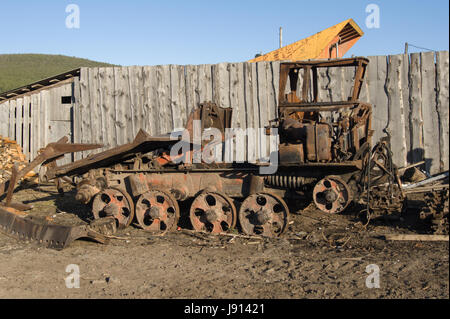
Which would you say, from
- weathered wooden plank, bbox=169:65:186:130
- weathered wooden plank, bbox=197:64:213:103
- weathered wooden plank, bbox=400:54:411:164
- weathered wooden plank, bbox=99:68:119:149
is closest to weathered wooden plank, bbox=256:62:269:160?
weathered wooden plank, bbox=197:64:213:103

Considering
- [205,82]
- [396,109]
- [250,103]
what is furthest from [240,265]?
[205,82]

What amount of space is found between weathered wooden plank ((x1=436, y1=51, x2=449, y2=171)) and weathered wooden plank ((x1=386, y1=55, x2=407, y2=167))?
27.9 inches

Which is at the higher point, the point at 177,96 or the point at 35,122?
the point at 177,96

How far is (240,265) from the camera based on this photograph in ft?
17.5

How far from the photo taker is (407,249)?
5.45m

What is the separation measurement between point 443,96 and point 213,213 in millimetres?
5488

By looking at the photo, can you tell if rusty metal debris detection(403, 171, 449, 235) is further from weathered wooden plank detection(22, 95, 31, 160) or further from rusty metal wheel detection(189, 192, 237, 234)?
weathered wooden plank detection(22, 95, 31, 160)

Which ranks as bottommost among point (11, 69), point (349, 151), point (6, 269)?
point (6, 269)

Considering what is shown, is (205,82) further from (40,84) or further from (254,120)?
(40,84)

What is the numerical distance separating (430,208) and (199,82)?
621cm

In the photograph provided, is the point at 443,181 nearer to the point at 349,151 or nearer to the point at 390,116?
the point at 390,116

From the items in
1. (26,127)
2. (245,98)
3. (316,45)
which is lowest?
(26,127)

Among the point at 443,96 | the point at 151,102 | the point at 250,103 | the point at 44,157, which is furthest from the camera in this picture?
the point at 151,102

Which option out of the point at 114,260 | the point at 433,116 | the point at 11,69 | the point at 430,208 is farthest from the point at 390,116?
the point at 11,69
